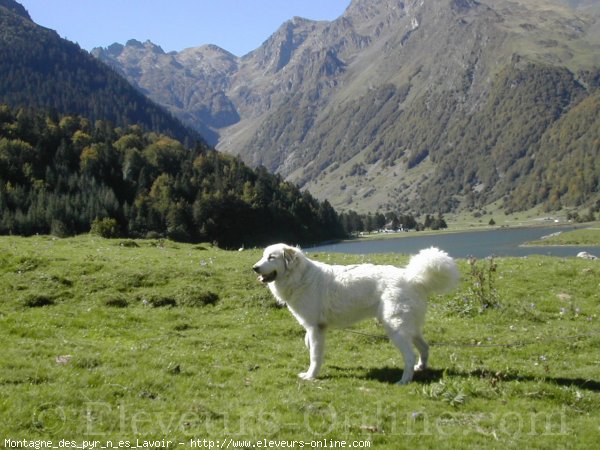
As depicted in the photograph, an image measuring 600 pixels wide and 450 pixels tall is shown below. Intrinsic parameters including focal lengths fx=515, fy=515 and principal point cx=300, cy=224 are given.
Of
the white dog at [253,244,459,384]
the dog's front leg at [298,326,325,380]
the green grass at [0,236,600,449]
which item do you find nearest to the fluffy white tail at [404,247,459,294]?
the white dog at [253,244,459,384]

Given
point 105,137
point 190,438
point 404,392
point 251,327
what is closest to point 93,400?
point 190,438

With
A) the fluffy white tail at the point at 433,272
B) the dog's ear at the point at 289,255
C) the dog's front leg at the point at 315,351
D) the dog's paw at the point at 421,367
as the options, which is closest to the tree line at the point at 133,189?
the dog's ear at the point at 289,255

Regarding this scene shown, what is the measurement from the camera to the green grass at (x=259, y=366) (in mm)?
8281

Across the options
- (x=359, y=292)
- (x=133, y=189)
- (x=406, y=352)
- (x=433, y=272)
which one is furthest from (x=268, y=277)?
(x=133, y=189)

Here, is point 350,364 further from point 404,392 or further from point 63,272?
point 63,272

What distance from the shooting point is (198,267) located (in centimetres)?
2377

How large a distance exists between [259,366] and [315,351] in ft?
5.32

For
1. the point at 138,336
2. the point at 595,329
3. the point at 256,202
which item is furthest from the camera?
the point at 256,202

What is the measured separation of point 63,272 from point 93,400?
46.5 ft

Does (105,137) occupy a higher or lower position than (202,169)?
higher

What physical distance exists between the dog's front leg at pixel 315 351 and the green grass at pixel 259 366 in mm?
327

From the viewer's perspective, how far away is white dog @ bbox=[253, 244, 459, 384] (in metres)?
11.3

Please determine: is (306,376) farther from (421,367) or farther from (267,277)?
(421,367)

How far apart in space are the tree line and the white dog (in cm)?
8912
